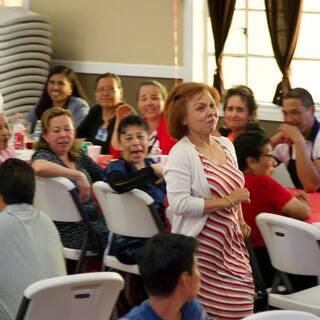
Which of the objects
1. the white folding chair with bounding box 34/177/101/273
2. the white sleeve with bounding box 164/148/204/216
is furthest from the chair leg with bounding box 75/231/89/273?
the white sleeve with bounding box 164/148/204/216

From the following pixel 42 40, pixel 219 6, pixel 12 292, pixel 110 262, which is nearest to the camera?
pixel 12 292

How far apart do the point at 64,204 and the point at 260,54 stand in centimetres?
306

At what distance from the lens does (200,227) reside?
12.2 feet

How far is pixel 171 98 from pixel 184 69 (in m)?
3.88

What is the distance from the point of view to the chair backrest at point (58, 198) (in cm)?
484

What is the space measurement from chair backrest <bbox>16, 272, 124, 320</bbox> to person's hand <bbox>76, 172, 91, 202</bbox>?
1.52 metres

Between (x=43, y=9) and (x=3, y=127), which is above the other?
(x=43, y=9)

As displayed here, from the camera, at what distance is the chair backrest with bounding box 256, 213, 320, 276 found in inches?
155

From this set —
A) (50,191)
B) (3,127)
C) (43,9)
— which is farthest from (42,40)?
(50,191)

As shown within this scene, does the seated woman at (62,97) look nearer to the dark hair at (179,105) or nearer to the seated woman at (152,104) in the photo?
the seated woman at (152,104)

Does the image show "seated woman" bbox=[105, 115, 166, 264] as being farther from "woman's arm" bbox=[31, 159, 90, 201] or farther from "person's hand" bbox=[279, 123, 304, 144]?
"person's hand" bbox=[279, 123, 304, 144]

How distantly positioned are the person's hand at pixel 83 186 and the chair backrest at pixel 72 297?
1.52 m

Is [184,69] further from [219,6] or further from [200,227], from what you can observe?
[200,227]

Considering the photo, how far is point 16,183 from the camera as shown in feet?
12.1
